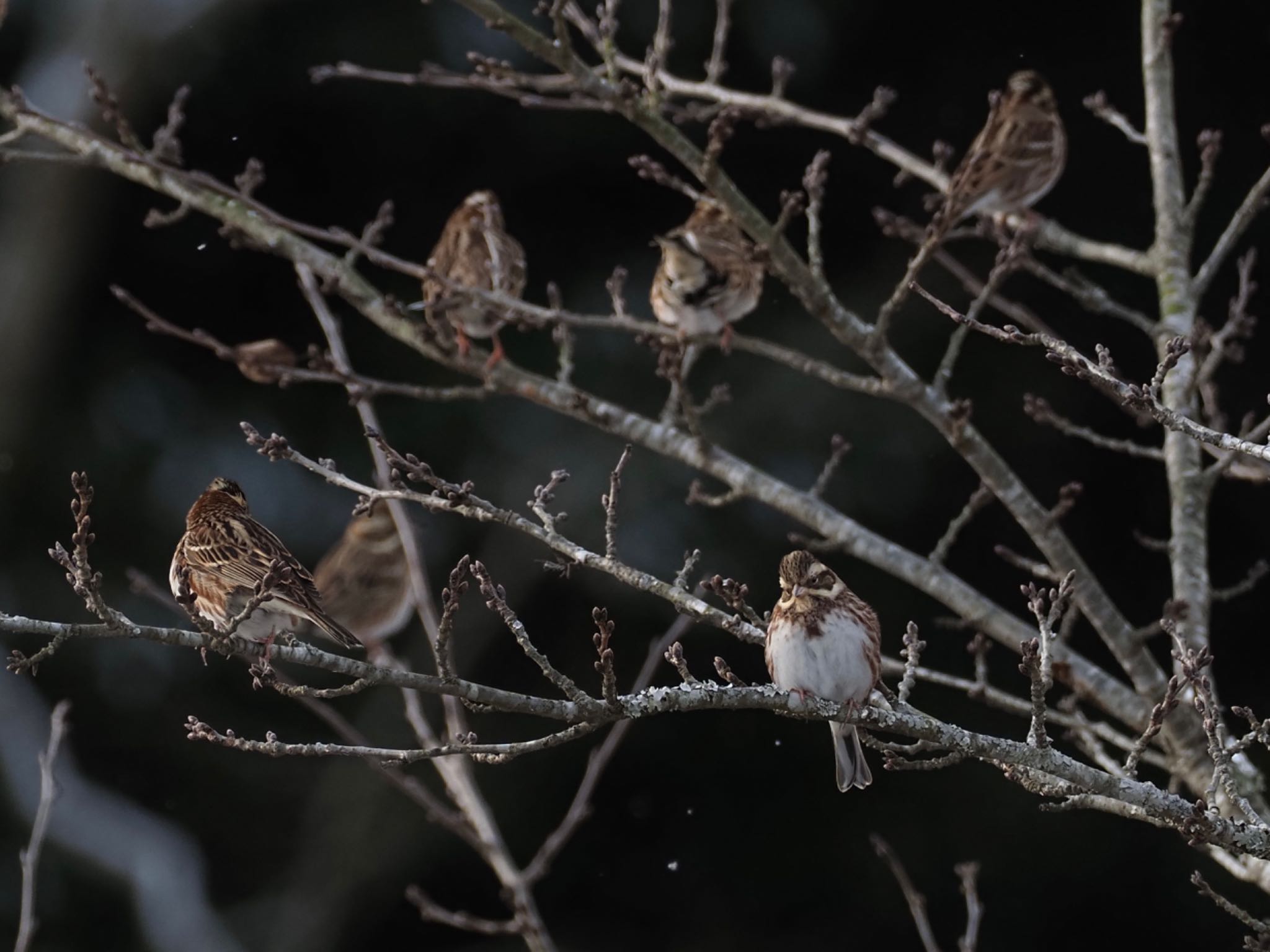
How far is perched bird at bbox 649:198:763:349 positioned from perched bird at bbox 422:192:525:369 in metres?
0.66

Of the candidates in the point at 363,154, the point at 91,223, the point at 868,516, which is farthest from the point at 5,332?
the point at 868,516

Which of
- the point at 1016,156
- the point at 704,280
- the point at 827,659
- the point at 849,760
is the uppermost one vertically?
the point at 1016,156

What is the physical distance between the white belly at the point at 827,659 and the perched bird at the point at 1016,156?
208 centimetres

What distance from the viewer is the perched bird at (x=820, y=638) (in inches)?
169

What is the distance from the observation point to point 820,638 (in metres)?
4.32

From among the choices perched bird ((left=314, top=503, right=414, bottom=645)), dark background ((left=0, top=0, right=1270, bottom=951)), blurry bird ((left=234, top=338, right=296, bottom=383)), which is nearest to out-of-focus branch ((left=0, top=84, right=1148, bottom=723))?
blurry bird ((left=234, top=338, right=296, bottom=383))

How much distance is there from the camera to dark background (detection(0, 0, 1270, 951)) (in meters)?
9.36

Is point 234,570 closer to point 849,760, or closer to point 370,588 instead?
point 849,760

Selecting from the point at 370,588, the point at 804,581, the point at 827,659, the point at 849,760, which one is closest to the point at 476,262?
the point at 370,588

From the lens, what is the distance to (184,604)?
337cm

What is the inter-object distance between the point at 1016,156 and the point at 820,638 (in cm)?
278

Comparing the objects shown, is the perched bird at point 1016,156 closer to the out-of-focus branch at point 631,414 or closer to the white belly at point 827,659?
the out-of-focus branch at point 631,414

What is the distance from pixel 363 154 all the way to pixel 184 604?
7.59 metres

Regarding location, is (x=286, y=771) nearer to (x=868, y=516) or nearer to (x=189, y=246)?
(x=189, y=246)
